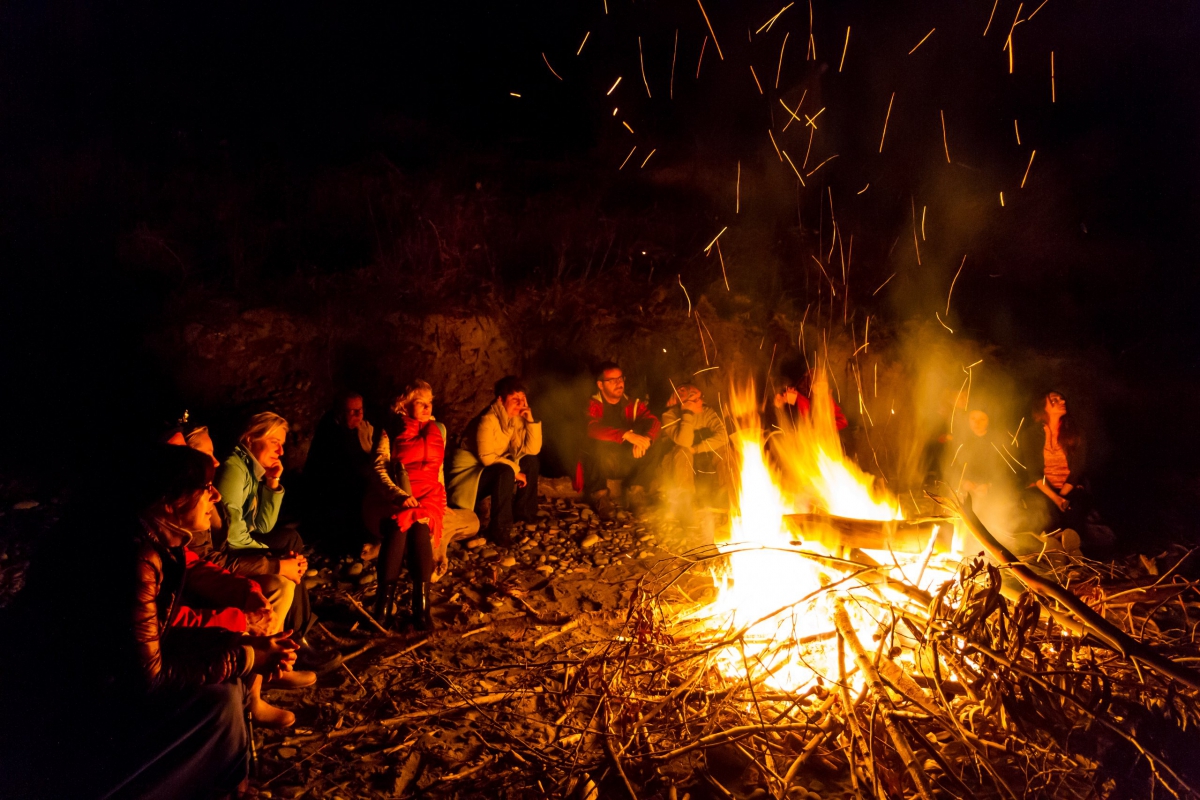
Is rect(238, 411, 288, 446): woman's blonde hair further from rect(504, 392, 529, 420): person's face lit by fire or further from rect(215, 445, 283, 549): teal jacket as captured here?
rect(504, 392, 529, 420): person's face lit by fire

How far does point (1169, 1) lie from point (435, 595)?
1564 cm

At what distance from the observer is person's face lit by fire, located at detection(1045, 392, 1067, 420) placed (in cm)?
684

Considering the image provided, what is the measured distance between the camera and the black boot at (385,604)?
506 cm

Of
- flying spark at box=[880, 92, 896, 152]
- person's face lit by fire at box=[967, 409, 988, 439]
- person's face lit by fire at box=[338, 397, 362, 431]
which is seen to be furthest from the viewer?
flying spark at box=[880, 92, 896, 152]

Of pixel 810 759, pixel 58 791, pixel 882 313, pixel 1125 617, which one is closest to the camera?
pixel 58 791

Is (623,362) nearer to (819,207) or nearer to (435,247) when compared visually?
(435,247)

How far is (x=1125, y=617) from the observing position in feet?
13.7

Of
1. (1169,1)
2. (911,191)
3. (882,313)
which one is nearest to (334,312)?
(882,313)

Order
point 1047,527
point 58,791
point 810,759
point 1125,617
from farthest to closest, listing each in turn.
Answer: point 1047,527 < point 1125,617 < point 810,759 < point 58,791

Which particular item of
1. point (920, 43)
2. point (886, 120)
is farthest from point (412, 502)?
point (920, 43)

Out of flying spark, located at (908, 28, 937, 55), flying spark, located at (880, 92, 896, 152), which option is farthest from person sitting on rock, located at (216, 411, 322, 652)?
flying spark, located at (908, 28, 937, 55)

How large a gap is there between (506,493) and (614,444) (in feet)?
5.20

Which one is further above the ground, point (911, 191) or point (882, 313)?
point (911, 191)

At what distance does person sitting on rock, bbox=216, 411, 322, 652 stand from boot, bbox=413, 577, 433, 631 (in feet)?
2.38
